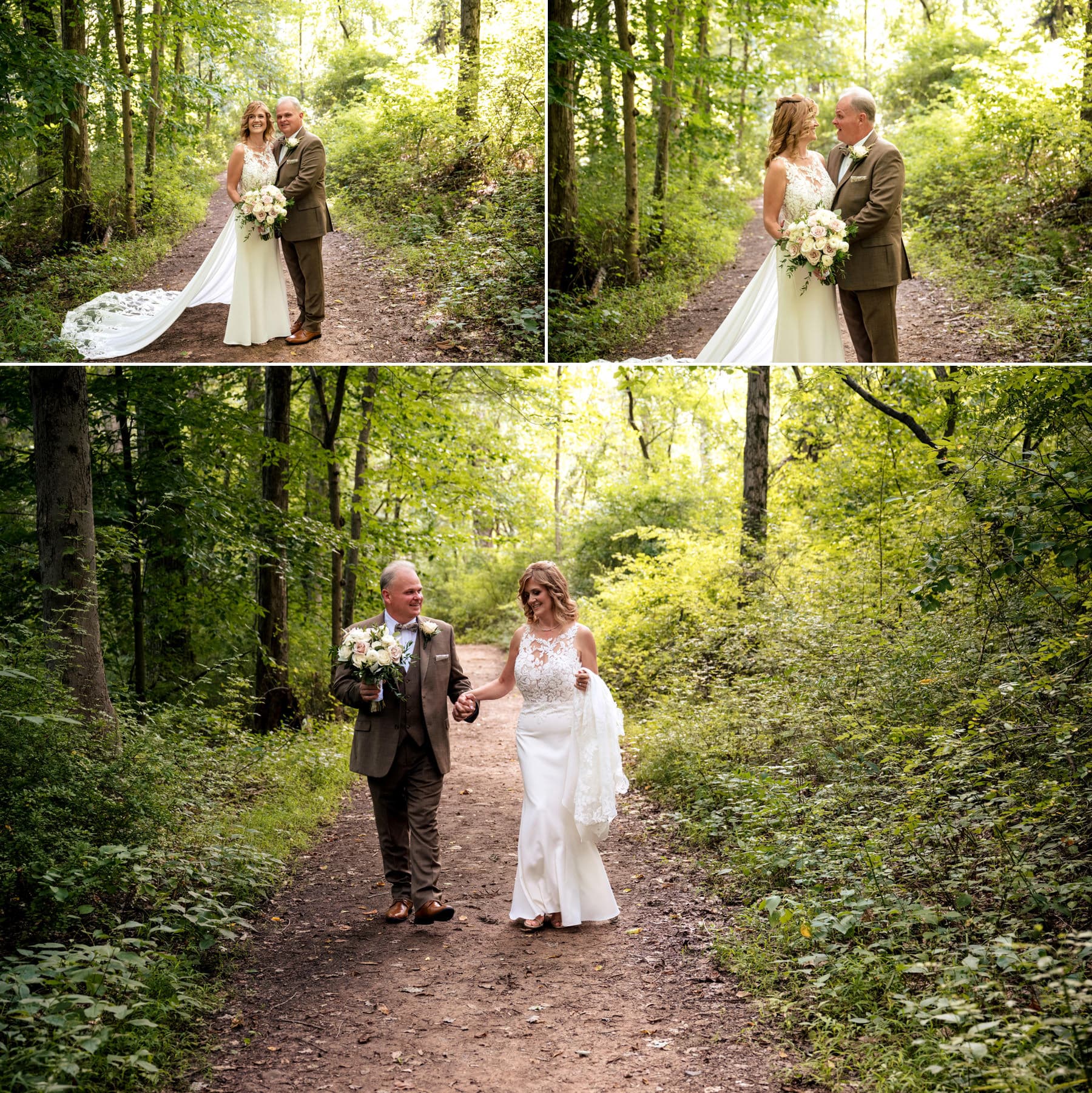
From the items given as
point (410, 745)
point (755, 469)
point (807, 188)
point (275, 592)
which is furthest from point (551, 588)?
point (755, 469)

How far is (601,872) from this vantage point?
5.40 metres

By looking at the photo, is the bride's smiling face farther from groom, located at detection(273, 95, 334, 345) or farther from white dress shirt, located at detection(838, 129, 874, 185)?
white dress shirt, located at detection(838, 129, 874, 185)

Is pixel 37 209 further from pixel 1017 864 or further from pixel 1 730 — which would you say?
pixel 1017 864

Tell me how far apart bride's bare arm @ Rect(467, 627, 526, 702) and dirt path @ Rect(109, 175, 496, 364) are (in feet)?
7.09

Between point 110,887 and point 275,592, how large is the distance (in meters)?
5.92

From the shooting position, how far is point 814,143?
18.4ft

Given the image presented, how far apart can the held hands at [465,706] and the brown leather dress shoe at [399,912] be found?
1111mm

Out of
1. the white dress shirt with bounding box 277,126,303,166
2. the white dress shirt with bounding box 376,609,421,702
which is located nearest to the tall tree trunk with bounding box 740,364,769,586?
the white dress shirt with bounding box 277,126,303,166

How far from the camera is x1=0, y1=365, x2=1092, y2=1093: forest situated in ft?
12.2

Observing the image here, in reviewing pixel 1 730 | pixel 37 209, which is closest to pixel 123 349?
pixel 37 209

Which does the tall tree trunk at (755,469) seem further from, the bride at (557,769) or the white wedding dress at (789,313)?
the bride at (557,769)

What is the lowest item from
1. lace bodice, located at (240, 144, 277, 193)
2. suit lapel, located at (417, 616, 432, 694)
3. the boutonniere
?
suit lapel, located at (417, 616, 432, 694)

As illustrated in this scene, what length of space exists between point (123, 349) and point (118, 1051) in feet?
16.0

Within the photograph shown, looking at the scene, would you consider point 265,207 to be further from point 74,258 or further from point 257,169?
point 74,258
